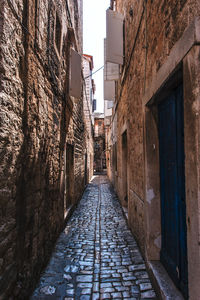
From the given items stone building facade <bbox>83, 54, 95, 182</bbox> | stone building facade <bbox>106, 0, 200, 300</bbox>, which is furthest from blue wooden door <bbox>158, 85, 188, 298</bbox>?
stone building facade <bbox>83, 54, 95, 182</bbox>

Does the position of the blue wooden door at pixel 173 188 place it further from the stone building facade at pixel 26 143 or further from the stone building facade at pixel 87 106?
the stone building facade at pixel 87 106

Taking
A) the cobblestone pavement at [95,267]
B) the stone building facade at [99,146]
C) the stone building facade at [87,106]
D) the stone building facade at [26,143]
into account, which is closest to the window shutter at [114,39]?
the stone building facade at [26,143]

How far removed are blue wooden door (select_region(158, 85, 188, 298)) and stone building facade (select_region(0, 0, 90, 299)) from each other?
1.66 m

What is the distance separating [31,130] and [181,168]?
176cm

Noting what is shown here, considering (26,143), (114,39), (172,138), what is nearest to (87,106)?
(114,39)

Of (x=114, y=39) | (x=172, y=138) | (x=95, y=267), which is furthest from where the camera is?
(x=114, y=39)

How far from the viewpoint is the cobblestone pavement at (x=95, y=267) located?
2.29 meters

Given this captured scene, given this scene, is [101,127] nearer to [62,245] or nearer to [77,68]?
[77,68]

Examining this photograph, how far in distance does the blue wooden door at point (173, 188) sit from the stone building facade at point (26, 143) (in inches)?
65.2

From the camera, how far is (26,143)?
2.21 metres

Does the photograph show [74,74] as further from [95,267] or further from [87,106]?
[87,106]

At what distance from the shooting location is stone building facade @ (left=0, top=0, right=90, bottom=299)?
1.70 m

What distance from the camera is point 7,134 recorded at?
1.71m

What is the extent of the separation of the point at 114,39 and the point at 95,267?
5413 millimetres
